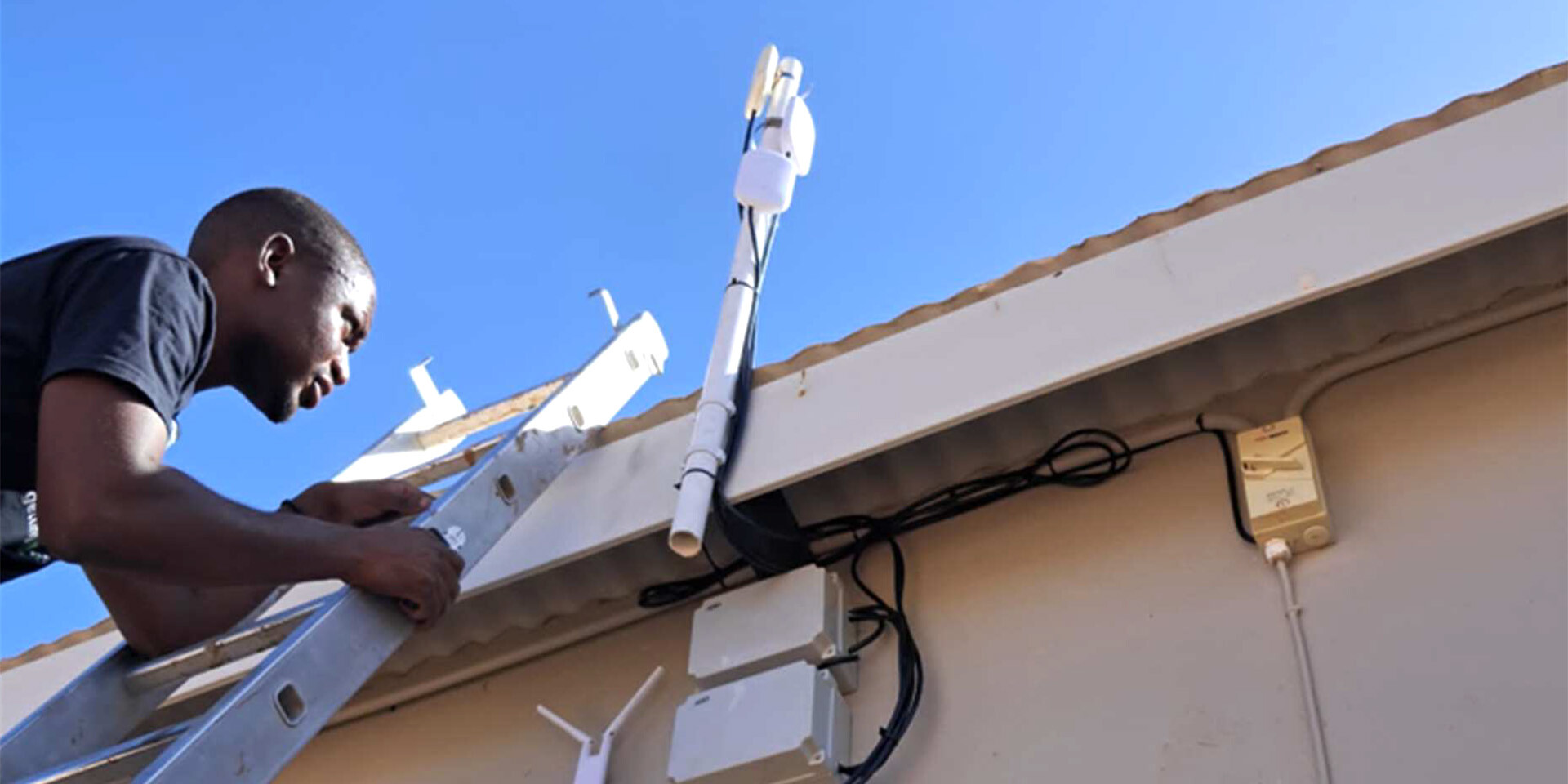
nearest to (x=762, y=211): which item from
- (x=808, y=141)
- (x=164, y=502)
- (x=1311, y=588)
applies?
(x=808, y=141)

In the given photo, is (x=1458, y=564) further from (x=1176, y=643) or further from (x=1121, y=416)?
(x=1121, y=416)

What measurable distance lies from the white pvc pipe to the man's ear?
745 millimetres

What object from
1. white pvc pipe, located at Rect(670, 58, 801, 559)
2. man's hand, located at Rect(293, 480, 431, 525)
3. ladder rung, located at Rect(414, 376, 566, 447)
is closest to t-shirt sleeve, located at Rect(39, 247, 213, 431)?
man's hand, located at Rect(293, 480, 431, 525)

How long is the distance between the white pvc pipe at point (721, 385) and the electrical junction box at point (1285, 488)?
0.89 meters

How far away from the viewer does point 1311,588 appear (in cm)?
270

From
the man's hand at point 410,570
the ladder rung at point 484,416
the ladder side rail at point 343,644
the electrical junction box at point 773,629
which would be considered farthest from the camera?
the ladder rung at point 484,416

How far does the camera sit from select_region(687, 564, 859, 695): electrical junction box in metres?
2.98

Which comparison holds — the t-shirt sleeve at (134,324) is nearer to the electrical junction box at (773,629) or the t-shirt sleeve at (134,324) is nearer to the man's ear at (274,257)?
the man's ear at (274,257)

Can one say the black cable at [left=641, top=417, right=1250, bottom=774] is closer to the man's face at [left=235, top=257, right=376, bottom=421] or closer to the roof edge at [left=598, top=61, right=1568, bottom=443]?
the roof edge at [left=598, top=61, right=1568, bottom=443]

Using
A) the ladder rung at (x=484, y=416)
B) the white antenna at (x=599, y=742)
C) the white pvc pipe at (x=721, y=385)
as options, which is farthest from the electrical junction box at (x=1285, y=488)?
the ladder rung at (x=484, y=416)

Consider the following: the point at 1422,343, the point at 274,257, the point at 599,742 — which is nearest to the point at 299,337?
the point at 274,257

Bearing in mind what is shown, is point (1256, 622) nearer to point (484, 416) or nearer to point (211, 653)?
point (211, 653)

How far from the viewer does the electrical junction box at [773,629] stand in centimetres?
298

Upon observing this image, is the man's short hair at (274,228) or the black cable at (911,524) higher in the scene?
the man's short hair at (274,228)
